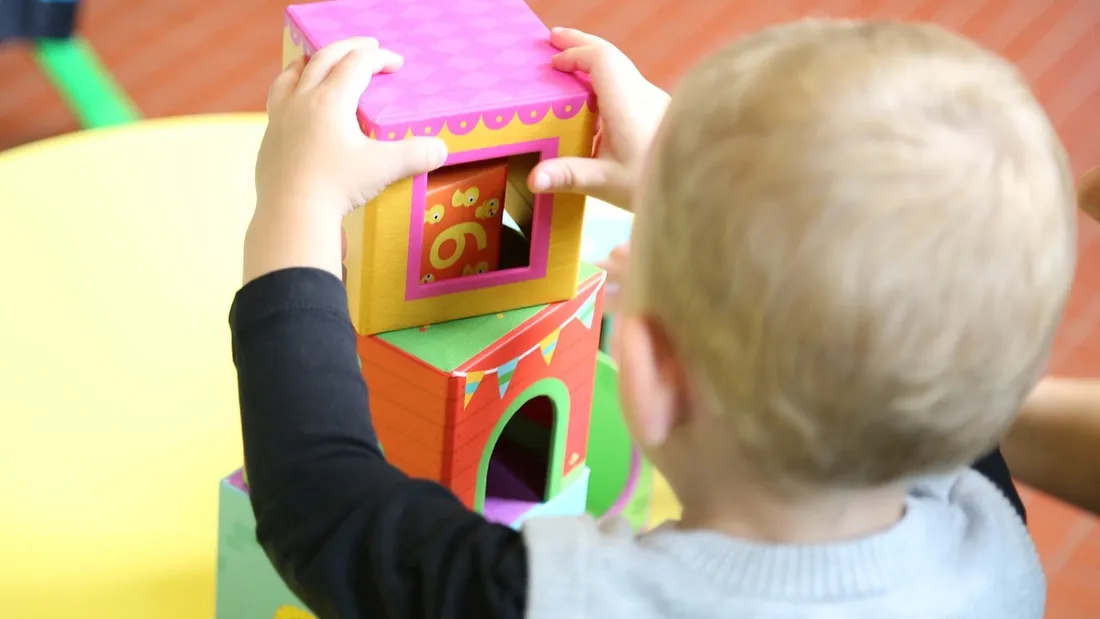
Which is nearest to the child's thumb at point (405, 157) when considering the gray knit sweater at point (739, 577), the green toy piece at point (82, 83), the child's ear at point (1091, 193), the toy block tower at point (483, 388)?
the toy block tower at point (483, 388)

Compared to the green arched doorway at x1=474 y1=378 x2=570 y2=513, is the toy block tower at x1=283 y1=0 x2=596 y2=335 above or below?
above

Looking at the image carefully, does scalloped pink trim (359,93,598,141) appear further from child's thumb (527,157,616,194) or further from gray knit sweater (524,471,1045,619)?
gray knit sweater (524,471,1045,619)

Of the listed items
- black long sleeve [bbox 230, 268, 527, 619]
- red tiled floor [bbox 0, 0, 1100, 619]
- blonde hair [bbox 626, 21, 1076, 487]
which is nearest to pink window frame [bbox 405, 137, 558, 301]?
black long sleeve [bbox 230, 268, 527, 619]

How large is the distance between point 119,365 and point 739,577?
66 cm

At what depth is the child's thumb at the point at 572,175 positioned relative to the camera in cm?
78

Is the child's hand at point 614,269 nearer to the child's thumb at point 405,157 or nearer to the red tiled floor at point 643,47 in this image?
the child's thumb at point 405,157

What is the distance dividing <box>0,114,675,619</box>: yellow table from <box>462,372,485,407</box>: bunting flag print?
28 centimetres

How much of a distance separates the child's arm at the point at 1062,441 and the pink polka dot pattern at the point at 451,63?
323 millimetres

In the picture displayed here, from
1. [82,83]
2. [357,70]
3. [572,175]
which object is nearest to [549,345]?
[572,175]

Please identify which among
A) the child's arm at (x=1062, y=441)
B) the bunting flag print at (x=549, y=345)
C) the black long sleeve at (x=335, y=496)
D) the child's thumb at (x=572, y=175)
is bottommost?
the bunting flag print at (x=549, y=345)

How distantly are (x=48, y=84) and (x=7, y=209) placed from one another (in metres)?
0.99

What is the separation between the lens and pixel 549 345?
0.88 meters

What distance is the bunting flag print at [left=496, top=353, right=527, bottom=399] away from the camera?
0.83 m

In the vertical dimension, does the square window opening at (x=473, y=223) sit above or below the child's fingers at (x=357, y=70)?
below
